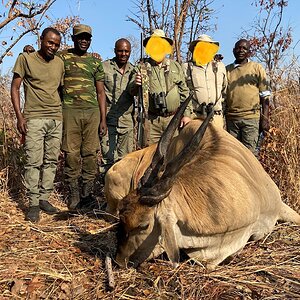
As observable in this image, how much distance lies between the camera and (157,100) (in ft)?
20.6

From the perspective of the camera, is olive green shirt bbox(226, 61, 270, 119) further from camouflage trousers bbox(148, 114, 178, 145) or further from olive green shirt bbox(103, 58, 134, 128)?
olive green shirt bbox(103, 58, 134, 128)

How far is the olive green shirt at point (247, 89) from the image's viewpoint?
23.1 ft

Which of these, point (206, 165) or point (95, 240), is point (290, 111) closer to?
point (206, 165)

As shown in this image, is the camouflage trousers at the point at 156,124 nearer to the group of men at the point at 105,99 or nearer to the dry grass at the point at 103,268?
the group of men at the point at 105,99

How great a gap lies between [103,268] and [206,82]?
350 centimetres

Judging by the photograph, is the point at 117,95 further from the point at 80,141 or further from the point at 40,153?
the point at 40,153

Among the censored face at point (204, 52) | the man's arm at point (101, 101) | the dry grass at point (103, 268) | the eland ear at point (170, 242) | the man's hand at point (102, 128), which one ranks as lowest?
the dry grass at point (103, 268)

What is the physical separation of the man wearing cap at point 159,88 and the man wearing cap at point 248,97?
940 millimetres

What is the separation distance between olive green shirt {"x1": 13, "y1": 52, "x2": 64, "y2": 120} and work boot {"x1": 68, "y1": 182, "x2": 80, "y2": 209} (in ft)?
3.77

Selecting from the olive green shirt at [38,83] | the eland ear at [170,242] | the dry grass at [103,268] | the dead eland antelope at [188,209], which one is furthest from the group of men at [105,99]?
the eland ear at [170,242]

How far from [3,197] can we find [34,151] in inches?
52.0

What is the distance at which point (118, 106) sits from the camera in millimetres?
7031

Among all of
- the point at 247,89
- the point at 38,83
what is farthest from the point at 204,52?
the point at 38,83

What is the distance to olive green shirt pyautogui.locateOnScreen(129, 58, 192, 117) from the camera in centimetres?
639
